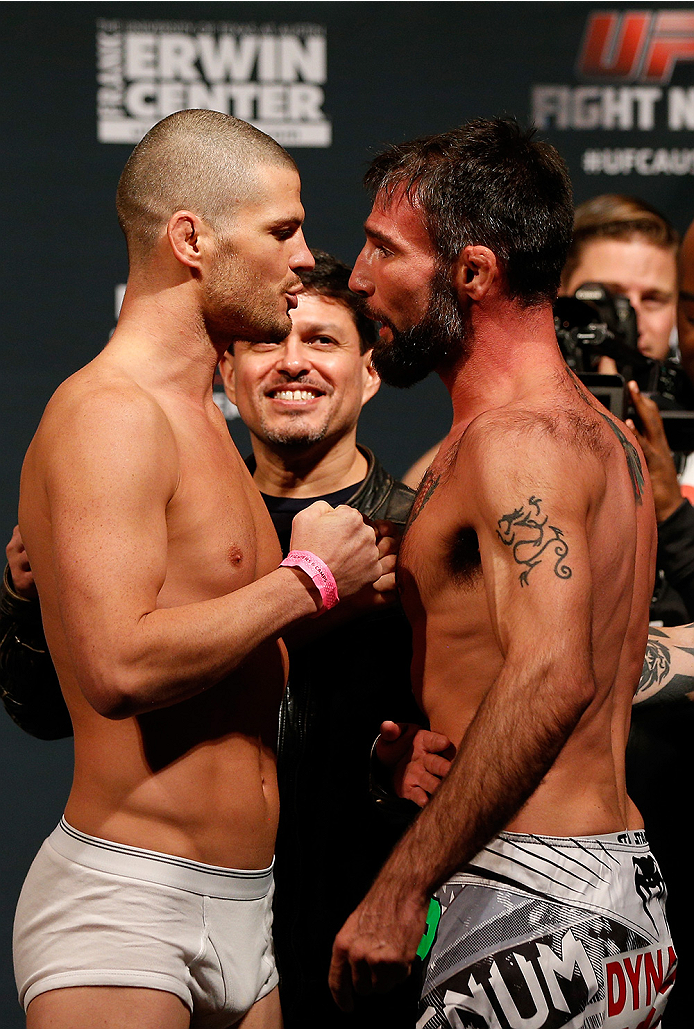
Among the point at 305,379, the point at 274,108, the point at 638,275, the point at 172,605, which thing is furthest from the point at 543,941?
the point at 274,108

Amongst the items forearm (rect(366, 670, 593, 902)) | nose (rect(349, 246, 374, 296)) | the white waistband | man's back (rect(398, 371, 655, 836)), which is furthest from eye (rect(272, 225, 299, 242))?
the white waistband

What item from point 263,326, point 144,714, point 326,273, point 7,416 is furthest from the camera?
point 7,416

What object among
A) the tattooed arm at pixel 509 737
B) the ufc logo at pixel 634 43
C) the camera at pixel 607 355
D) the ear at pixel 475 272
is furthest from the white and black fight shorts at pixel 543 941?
the ufc logo at pixel 634 43

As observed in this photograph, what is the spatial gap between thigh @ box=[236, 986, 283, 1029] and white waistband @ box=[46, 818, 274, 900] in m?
0.18

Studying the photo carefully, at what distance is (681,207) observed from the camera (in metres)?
2.97

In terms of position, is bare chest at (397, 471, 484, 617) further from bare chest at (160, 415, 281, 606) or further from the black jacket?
the black jacket

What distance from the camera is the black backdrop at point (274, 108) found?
2842mm

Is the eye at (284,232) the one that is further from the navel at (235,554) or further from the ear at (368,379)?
the ear at (368,379)

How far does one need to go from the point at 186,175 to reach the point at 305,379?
71cm

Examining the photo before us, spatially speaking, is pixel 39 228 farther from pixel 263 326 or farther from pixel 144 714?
pixel 144 714

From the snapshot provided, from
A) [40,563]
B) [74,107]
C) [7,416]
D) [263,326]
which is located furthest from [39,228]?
[40,563]

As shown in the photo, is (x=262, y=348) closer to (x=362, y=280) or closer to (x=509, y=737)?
(x=362, y=280)

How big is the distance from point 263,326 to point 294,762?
31.4 inches

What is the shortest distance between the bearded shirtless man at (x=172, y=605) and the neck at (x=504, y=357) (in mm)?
255
